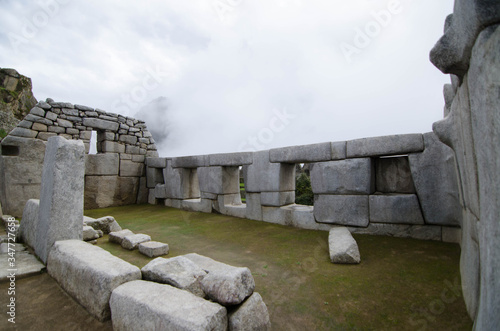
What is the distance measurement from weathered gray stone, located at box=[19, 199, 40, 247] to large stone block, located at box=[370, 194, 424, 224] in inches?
200

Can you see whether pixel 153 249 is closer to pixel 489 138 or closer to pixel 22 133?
pixel 489 138

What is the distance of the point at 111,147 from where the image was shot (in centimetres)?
840

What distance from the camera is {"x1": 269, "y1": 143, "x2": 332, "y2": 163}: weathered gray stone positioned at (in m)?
4.71

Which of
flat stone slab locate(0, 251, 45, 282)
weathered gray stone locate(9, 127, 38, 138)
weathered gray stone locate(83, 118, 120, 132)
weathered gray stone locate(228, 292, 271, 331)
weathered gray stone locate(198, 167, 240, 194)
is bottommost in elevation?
flat stone slab locate(0, 251, 45, 282)

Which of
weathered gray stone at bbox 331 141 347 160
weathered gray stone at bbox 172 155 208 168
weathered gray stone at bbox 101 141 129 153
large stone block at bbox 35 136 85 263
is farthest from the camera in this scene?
weathered gray stone at bbox 101 141 129 153

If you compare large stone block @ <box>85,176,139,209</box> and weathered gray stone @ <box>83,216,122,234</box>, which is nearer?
weathered gray stone @ <box>83,216,122,234</box>

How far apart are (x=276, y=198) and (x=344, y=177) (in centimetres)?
156

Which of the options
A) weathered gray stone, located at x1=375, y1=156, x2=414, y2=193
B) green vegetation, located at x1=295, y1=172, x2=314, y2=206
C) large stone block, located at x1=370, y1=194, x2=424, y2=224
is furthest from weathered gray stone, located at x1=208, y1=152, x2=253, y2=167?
green vegetation, located at x1=295, y1=172, x2=314, y2=206

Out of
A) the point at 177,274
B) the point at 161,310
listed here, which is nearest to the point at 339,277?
the point at 177,274

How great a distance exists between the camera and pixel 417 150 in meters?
3.88

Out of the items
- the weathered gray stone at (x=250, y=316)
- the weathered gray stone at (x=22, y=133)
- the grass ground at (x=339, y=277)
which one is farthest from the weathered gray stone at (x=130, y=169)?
the weathered gray stone at (x=250, y=316)

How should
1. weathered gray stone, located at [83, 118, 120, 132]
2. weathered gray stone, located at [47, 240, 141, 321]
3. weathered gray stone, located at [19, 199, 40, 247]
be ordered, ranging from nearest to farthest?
1. weathered gray stone, located at [47, 240, 141, 321]
2. weathered gray stone, located at [19, 199, 40, 247]
3. weathered gray stone, located at [83, 118, 120, 132]

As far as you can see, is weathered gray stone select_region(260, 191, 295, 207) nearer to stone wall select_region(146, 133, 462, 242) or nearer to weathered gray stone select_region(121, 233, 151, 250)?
stone wall select_region(146, 133, 462, 242)

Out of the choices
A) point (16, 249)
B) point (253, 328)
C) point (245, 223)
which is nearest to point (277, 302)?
point (253, 328)
